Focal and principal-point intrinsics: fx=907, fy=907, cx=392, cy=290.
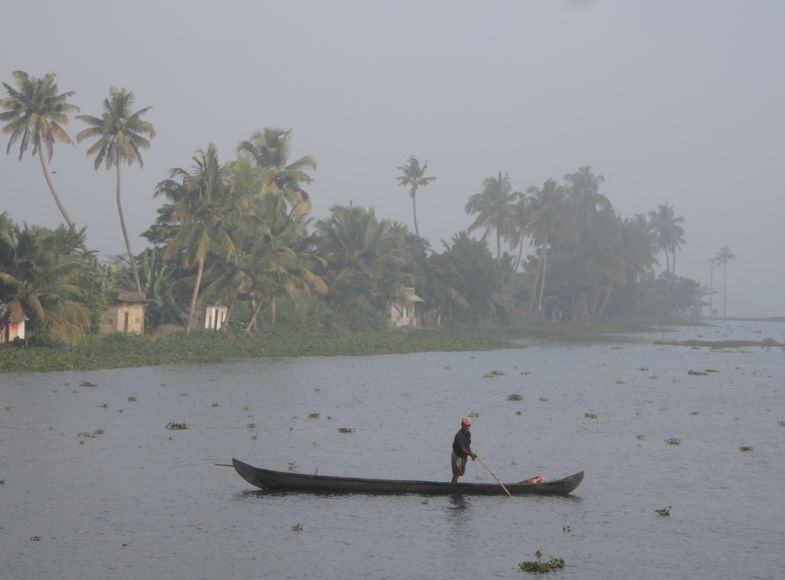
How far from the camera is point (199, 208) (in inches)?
2277


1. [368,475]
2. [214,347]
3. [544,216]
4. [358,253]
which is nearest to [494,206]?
[544,216]

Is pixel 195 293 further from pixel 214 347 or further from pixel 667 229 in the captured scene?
pixel 667 229

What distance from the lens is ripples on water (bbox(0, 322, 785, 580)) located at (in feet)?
51.3

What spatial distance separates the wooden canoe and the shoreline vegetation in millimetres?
24642

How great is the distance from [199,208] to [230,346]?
9066 millimetres

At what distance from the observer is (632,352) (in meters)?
76.5

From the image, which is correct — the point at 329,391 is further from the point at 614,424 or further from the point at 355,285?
the point at 355,285

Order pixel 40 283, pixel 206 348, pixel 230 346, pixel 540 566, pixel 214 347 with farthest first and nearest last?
pixel 230 346 → pixel 214 347 → pixel 206 348 → pixel 40 283 → pixel 540 566

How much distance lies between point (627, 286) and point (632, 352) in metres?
66.8

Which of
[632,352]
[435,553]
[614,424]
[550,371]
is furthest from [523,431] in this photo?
[632,352]

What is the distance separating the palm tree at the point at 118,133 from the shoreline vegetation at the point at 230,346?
33.6 feet

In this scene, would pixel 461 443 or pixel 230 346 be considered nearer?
pixel 461 443

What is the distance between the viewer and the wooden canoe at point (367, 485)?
19516mm

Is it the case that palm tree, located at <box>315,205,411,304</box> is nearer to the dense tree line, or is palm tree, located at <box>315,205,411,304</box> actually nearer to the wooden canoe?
the dense tree line
